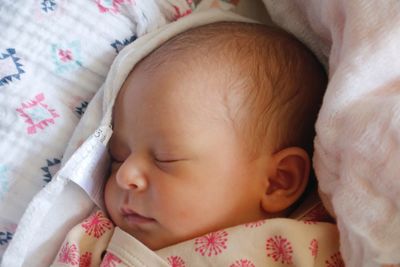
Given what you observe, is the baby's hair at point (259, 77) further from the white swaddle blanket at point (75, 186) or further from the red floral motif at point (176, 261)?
the red floral motif at point (176, 261)

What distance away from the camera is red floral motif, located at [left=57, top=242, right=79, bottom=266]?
3.17 ft

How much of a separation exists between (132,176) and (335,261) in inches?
13.3

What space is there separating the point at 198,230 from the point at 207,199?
0.17 ft

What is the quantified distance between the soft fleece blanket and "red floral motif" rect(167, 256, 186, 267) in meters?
0.24

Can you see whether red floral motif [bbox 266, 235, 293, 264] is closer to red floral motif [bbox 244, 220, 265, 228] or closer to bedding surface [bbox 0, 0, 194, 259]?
red floral motif [bbox 244, 220, 265, 228]

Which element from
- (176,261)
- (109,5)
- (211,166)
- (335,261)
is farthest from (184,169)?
(109,5)

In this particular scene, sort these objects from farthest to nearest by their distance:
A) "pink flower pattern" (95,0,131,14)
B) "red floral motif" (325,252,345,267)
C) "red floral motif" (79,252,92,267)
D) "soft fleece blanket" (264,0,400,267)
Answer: "pink flower pattern" (95,0,131,14), "red floral motif" (79,252,92,267), "red floral motif" (325,252,345,267), "soft fleece blanket" (264,0,400,267)

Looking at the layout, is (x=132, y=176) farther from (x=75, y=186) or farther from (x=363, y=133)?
(x=363, y=133)

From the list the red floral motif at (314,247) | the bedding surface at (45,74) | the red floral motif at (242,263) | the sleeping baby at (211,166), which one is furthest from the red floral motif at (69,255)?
the red floral motif at (314,247)

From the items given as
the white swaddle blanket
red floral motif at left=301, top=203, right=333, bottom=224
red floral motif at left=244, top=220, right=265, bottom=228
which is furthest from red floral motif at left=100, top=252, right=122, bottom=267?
red floral motif at left=301, top=203, right=333, bottom=224

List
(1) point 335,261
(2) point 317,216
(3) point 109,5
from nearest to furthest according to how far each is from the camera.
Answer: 1. (1) point 335,261
2. (2) point 317,216
3. (3) point 109,5

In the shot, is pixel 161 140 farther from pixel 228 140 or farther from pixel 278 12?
pixel 278 12

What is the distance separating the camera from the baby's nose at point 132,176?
96cm

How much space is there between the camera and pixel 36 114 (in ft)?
3.47
